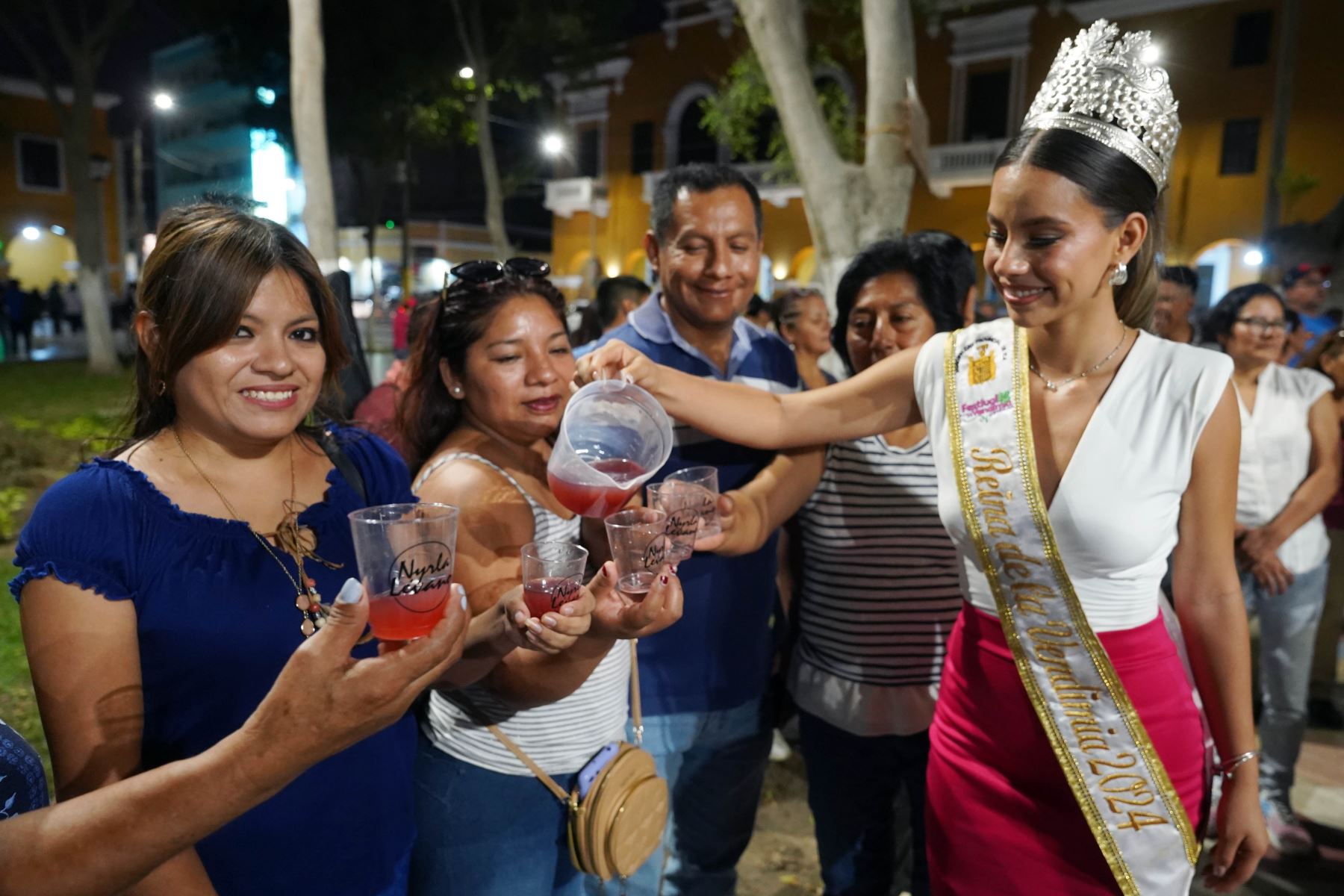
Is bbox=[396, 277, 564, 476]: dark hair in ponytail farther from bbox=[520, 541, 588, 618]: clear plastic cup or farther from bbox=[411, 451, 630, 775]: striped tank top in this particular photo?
bbox=[520, 541, 588, 618]: clear plastic cup

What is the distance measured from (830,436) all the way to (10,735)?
2.00 meters

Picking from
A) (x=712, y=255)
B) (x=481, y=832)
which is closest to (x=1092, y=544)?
(x=712, y=255)

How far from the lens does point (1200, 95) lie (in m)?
20.0

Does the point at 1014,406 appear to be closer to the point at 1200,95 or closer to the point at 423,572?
the point at 423,572

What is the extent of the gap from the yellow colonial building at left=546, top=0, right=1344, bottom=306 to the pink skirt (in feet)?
43.5

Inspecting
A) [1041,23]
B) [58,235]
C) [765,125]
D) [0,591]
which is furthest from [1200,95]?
[58,235]

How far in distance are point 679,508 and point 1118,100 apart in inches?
53.3

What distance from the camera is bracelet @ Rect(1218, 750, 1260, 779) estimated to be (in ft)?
6.73

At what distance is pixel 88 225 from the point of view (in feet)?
58.6

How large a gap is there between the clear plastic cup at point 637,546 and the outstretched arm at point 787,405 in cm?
54

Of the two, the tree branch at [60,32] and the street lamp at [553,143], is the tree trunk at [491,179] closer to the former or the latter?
the tree branch at [60,32]

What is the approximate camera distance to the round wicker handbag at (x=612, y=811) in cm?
216

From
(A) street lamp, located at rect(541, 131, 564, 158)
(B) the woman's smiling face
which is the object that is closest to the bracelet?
(B) the woman's smiling face

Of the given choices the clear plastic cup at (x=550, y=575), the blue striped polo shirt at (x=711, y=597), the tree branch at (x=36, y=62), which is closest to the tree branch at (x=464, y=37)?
the tree branch at (x=36, y=62)
